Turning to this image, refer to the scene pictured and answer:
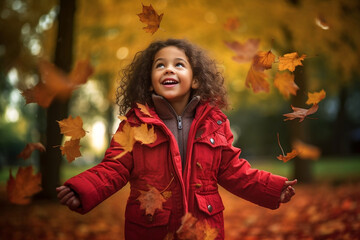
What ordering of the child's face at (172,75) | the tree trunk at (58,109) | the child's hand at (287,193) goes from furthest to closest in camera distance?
the tree trunk at (58,109) → the child's face at (172,75) → the child's hand at (287,193)

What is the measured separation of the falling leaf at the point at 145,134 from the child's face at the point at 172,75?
11.2 inches

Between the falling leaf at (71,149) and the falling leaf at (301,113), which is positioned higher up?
the falling leaf at (301,113)

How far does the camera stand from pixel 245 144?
2389 cm

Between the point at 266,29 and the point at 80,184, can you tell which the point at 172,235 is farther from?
the point at 266,29

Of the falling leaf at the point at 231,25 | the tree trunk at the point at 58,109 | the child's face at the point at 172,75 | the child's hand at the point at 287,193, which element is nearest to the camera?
the child's hand at the point at 287,193

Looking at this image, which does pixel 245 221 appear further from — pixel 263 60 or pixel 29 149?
pixel 29 149

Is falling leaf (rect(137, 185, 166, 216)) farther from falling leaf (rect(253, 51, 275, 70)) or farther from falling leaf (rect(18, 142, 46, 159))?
falling leaf (rect(253, 51, 275, 70))

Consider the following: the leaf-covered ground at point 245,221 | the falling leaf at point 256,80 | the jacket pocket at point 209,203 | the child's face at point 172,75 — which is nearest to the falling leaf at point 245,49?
the falling leaf at point 256,80

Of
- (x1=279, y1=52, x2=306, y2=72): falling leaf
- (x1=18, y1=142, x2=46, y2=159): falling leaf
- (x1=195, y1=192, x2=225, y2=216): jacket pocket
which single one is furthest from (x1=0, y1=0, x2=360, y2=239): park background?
(x1=195, y1=192, x2=225, y2=216): jacket pocket

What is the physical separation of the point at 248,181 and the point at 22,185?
146 centimetres

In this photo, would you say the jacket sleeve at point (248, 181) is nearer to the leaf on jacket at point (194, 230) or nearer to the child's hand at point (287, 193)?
the child's hand at point (287, 193)

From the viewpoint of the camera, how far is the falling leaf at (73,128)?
185 centimetres

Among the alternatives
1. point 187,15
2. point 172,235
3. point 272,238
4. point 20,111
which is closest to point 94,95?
point 20,111

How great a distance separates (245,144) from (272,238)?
2095 cm
